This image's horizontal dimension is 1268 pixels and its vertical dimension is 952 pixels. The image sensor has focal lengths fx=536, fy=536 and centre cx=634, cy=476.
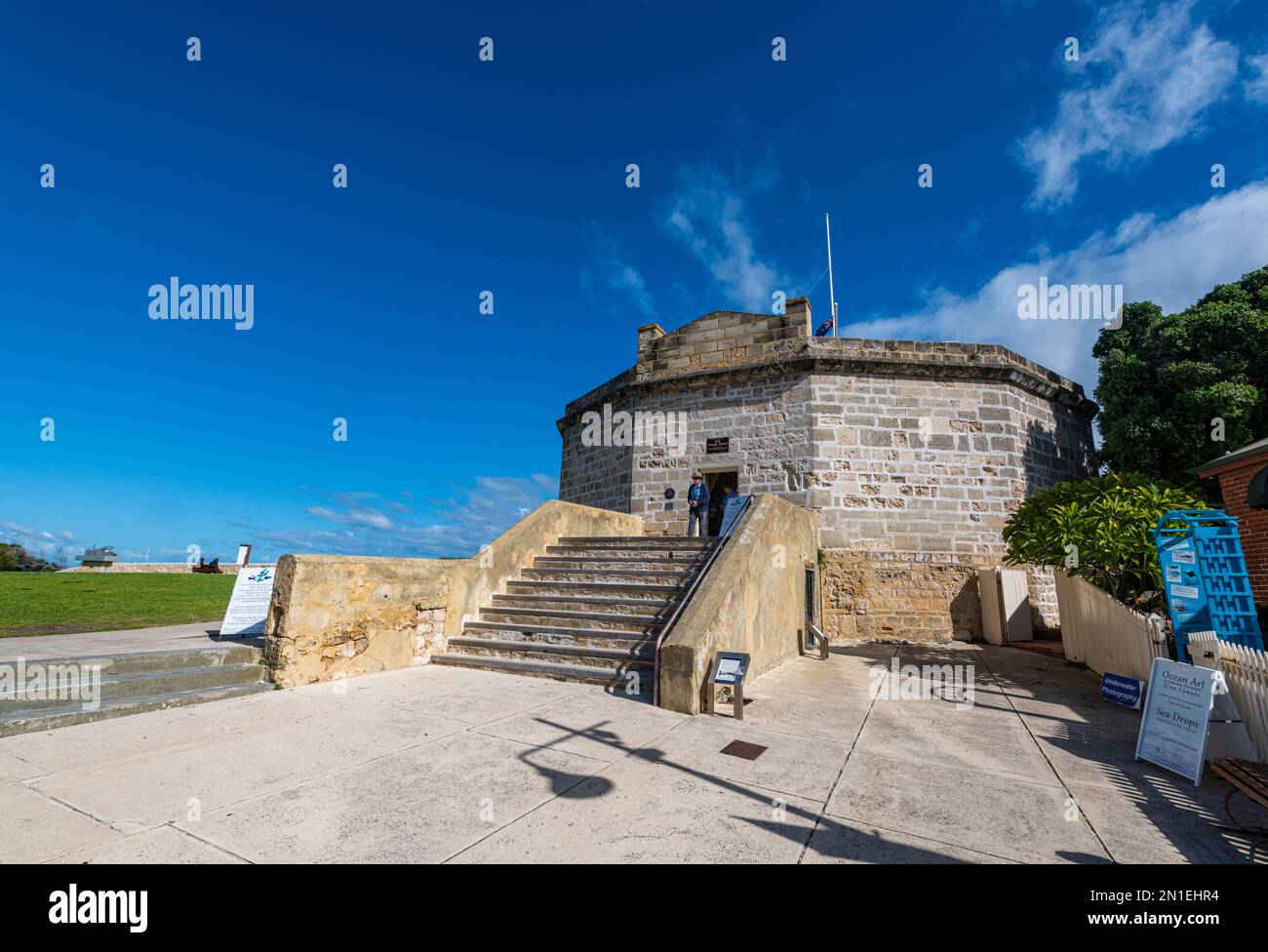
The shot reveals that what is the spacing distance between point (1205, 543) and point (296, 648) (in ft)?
33.0

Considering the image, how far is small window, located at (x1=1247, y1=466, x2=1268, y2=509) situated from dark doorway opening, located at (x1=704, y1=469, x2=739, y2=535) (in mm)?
9233

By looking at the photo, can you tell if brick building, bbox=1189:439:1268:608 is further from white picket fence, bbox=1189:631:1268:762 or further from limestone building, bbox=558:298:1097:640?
white picket fence, bbox=1189:631:1268:762

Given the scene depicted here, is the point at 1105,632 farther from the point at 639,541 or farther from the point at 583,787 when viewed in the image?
the point at 583,787

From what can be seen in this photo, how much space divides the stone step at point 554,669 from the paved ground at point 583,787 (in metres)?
0.57

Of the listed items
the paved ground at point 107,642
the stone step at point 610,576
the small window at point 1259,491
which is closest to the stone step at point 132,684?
the paved ground at point 107,642

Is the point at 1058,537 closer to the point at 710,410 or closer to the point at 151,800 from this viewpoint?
the point at 710,410

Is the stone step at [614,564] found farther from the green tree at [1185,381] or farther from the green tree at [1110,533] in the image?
the green tree at [1185,381]

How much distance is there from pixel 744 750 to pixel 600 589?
14.8 ft

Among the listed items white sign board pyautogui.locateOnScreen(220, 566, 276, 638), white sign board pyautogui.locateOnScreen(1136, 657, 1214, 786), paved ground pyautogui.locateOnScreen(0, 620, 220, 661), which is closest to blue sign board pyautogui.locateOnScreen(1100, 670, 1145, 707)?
white sign board pyautogui.locateOnScreen(1136, 657, 1214, 786)

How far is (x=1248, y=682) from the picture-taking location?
4.39 meters

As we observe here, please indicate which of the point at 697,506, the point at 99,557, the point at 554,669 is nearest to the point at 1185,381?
the point at 697,506

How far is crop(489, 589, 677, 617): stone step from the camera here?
7816mm

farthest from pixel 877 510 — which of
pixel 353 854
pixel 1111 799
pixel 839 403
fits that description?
pixel 353 854

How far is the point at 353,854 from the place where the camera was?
2.67 meters
